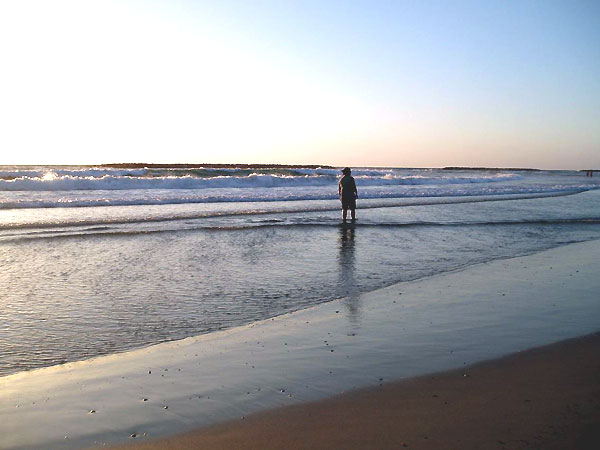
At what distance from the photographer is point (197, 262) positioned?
35.1 feet

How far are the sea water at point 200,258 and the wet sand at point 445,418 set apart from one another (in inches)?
96.9

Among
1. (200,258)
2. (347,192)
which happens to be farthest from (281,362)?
(347,192)

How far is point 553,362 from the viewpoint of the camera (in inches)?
190

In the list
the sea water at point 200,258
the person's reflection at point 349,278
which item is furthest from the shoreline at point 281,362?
the sea water at point 200,258

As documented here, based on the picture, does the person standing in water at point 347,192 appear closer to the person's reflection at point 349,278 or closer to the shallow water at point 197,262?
the shallow water at point 197,262

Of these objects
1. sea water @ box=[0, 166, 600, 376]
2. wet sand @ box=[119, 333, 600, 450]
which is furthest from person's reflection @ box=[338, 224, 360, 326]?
wet sand @ box=[119, 333, 600, 450]

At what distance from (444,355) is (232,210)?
1813 cm

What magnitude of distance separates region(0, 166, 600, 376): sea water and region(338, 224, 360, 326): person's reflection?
0.03 m

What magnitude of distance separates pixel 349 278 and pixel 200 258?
3.58m

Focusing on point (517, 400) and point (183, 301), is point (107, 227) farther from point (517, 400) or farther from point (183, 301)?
point (517, 400)

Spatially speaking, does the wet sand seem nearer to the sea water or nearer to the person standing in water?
the sea water

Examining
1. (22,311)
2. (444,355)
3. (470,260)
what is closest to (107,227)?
(22,311)

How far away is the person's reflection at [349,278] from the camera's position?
696 cm

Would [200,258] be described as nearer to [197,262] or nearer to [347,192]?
[197,262]
